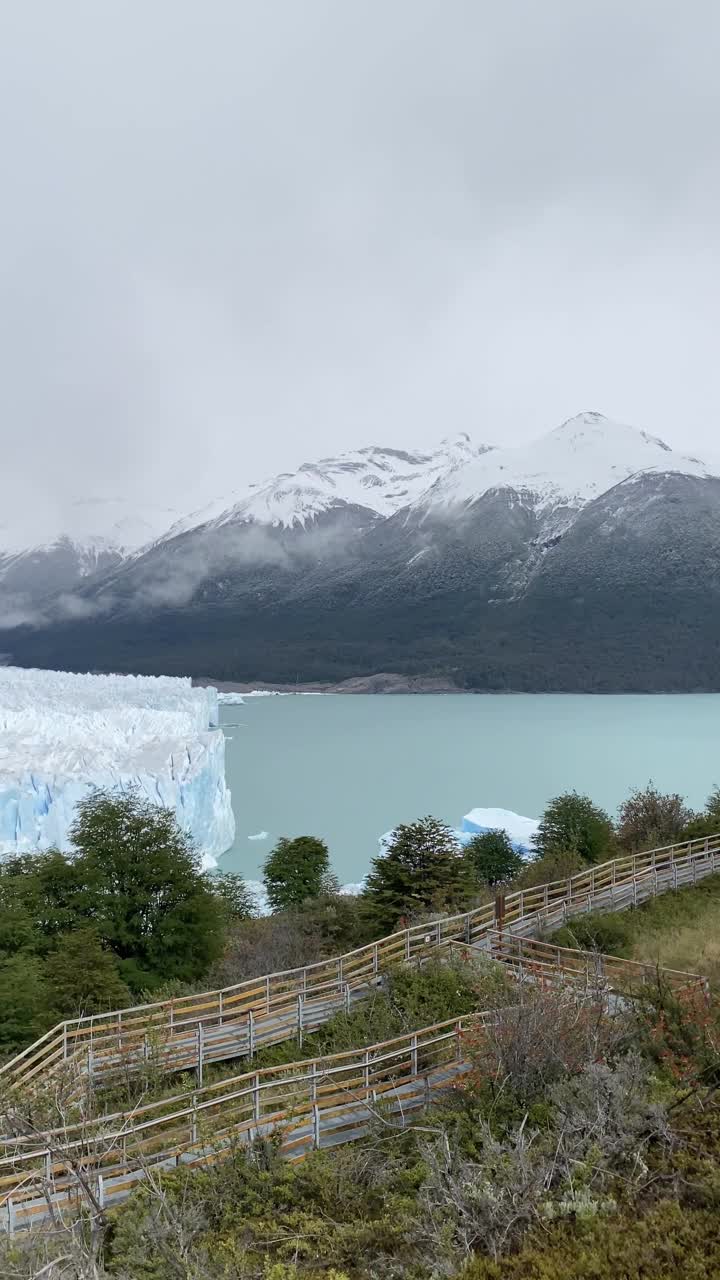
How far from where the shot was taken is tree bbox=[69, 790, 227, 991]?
1655cm

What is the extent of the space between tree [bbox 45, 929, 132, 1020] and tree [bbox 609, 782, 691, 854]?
14.5 metres

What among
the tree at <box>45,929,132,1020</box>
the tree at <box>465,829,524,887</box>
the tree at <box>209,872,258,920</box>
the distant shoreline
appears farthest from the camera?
the distant shoreline

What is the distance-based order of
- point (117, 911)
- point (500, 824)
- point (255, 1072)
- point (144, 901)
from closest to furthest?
1. point (255, 1072)
2. point (117, 911)
3. point (144, 901)
4. point (500, 824)

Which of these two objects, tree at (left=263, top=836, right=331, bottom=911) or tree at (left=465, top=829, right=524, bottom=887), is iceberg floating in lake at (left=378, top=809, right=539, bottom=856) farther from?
tree at (left=263, top=836, right=331, bottom=911)

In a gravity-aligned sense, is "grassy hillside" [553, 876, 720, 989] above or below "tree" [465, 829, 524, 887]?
above

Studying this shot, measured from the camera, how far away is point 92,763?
33.1 meters

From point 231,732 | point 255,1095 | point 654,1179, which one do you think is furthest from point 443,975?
point 231,732

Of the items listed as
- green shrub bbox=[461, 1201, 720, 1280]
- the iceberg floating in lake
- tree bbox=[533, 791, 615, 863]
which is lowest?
the iceberg floating in lake

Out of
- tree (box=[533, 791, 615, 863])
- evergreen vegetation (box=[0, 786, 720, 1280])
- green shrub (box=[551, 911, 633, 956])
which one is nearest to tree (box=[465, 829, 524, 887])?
tree (box=[533, 791, 615, 863])

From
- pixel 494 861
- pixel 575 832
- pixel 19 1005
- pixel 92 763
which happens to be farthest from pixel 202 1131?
pixel 92 763

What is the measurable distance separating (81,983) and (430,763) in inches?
2427

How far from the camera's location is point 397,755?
7862 cm

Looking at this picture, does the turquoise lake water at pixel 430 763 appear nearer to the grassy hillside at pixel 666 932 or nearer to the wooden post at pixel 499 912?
the grassy hillside at pixel 666 932

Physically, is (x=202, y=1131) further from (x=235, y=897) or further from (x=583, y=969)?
(x=235, y=897)
